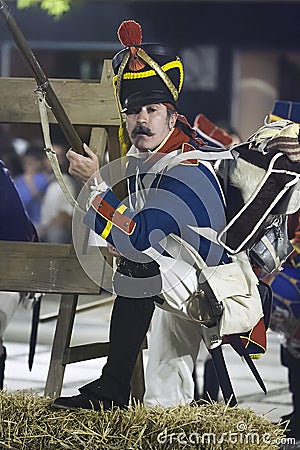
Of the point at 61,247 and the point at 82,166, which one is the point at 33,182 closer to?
the point at 61,247

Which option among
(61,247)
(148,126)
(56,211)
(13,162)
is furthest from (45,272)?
(13,162)

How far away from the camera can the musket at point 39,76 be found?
2.98 m

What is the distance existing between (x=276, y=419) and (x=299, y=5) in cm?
478

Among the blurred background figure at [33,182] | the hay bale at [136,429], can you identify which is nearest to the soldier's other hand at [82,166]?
the hay bale at [136,429]

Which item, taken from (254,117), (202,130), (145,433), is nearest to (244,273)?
(145,433)

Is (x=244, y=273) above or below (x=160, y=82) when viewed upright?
below

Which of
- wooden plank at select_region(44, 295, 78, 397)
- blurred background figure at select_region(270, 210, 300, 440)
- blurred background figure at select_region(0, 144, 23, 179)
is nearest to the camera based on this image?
wooden plank at select_region(44, 295, 78, 397)

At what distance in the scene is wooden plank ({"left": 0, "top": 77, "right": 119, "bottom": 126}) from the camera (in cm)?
357

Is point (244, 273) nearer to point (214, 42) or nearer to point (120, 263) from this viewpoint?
point (120, 263)

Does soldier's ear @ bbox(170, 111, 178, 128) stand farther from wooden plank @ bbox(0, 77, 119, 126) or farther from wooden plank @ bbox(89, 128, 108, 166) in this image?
wooden plank @ bbox(0, 77, 119, 126)

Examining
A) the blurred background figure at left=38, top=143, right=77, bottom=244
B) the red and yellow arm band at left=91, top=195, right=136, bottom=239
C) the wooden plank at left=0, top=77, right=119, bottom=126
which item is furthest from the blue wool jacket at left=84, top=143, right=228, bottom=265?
the blurred background figure at left=38, top=143, right=77, bottom=244

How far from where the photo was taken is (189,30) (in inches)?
344

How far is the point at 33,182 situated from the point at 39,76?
5.12 metres

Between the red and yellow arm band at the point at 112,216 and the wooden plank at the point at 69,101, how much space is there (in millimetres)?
567
